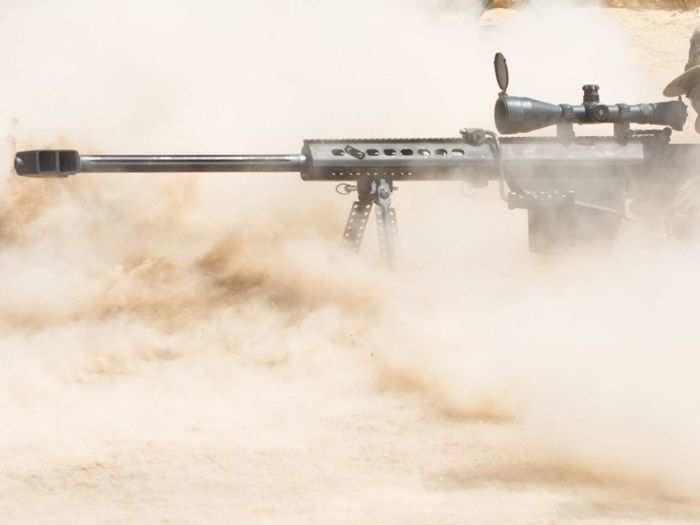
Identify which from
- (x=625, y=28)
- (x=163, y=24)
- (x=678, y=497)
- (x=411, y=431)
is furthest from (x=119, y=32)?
(x=625, y=28)

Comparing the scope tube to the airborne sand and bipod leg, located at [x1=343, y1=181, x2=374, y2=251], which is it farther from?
bipod leg, located at [x1=343, y1=181, x2=374, y2=251]

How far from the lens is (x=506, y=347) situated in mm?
8664

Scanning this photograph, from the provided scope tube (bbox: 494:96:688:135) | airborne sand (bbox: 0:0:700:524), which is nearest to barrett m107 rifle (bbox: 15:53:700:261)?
scope tube (bbox: 494:96:688:135)

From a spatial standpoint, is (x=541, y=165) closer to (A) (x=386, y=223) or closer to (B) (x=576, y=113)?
(B) (x=576, y=113)

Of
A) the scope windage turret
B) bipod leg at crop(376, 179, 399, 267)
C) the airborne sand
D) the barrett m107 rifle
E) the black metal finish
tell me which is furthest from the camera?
bipod leg at crop(376, 179, 399, 267)

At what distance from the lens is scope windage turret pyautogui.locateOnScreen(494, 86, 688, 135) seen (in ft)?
30.5

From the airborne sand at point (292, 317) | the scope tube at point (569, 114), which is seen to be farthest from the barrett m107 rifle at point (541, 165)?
the airborne sand at point (292, 317)

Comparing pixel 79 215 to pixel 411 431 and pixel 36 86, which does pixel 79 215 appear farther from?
pixel 411 431

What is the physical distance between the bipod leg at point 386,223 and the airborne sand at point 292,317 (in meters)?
0.21

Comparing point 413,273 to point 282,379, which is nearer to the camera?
point 282,379

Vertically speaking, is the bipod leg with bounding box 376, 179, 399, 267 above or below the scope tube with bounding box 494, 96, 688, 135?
below

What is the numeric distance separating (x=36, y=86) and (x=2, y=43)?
3.35 ft

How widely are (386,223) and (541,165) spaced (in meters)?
1.11

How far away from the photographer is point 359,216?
960 cm
